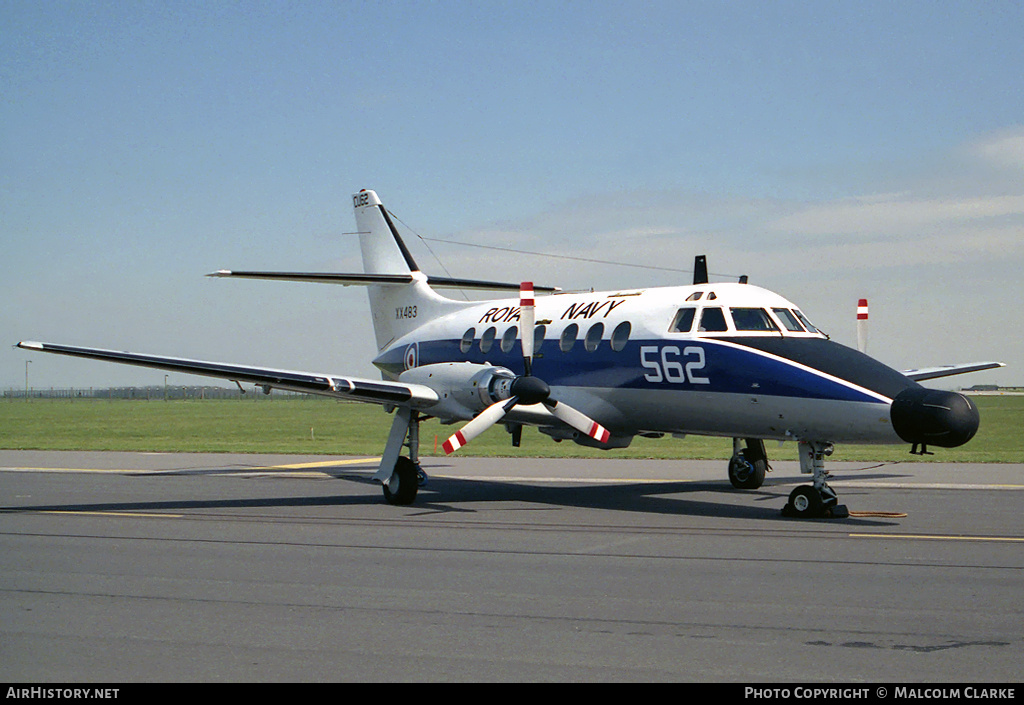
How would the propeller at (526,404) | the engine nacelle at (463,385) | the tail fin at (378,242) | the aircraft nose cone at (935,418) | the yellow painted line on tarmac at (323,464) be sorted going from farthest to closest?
the yellow painted line on tarmac at (323,464), the tail fin at (378,242), the engine nacelle at (463,385), the propeller at (526,404), the aircraft nose cone at (935,418)

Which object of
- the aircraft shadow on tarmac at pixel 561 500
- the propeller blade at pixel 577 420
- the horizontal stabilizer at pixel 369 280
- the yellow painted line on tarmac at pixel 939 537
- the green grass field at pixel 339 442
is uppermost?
the horizontal stabilizer at pixel 369 280

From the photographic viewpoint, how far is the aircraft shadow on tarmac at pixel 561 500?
56.8 ft

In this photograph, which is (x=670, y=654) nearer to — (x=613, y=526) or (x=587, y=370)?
(x=613, y=526)

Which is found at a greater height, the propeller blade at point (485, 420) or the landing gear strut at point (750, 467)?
the propeller blade at point (485, 420)

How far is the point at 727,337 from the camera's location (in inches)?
647

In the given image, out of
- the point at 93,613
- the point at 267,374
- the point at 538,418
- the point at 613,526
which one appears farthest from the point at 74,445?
the point at 93,613

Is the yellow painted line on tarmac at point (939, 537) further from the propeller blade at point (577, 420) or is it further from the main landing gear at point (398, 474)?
the main landing gear at point (398, 474)

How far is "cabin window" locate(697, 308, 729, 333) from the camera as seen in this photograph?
655 inches

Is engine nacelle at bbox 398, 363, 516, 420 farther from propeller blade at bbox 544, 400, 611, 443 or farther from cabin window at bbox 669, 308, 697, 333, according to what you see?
cabin window at bbox 669, 308, 697, 333

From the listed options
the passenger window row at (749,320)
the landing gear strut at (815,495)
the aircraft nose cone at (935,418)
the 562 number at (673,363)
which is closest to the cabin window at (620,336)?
the 562 number at (673,363)

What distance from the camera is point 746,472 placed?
20766mm

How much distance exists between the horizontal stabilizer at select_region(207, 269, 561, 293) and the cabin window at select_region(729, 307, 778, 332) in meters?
7.71

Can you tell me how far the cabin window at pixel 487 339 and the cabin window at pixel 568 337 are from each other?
1.92 metres

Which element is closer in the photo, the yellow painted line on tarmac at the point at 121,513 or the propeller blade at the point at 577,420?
the yellow painted line on tarmac at the point at 121,513
